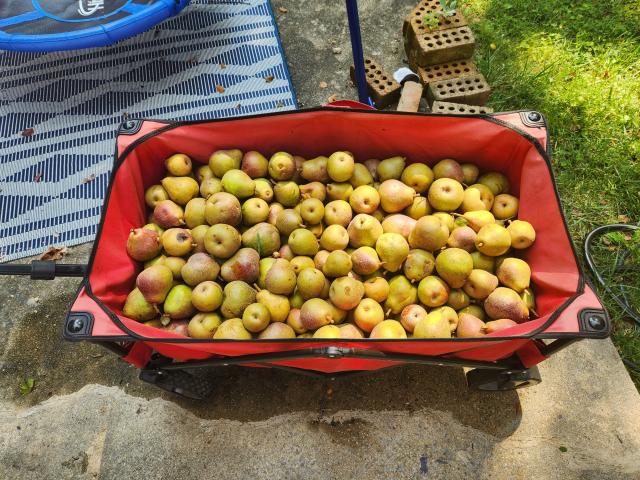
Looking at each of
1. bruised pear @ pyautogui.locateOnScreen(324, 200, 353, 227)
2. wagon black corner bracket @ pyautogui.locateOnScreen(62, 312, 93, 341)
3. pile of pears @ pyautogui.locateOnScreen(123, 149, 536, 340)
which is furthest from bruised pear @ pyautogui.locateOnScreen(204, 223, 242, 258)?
wagon black corner bracket @ pyautogui.locateOnScreen(62, 312, 93, 341)

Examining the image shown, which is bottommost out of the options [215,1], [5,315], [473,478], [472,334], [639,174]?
[473,478]

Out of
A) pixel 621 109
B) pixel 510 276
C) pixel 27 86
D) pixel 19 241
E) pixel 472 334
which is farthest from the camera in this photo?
pixel 27 86

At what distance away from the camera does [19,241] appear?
10.00 ft

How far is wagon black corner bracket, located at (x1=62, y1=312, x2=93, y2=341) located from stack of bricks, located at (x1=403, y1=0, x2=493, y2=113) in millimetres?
2582

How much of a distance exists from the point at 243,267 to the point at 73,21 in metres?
2.62

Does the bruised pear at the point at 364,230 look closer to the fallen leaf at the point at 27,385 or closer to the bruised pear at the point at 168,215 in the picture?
the bruised pear at the point at 168,215

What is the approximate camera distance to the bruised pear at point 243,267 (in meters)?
2.09

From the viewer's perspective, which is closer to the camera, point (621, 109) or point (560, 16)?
point (621, 109)

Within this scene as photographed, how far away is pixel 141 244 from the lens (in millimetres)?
2146

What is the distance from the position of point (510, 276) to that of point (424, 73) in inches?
81.4

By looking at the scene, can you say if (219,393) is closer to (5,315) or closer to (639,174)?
(5,315)

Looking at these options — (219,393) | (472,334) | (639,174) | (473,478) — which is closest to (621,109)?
(639,174)

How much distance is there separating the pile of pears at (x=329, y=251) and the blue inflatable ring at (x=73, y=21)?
158 centimetres

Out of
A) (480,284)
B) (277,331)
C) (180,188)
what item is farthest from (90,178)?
(480,284)
